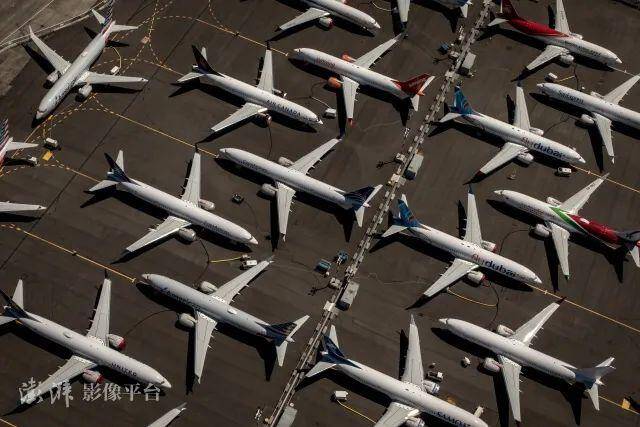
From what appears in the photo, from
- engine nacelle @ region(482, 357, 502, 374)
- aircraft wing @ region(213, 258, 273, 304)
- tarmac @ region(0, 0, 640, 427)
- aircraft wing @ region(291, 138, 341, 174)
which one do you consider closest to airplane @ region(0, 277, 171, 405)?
tarmac @ region(0, 0, 640, 427)

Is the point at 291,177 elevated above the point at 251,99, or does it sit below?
below

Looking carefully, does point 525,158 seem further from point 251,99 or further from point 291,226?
point 251,99

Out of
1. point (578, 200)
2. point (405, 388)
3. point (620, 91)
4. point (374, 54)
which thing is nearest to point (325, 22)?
point (374, 54)

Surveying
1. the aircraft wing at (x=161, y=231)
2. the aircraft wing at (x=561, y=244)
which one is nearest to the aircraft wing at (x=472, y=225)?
the aircraft wing at (x=561, y=244)

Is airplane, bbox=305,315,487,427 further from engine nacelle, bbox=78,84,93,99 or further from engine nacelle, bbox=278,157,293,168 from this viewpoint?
engine nacelle, bbox=78,84,93,99

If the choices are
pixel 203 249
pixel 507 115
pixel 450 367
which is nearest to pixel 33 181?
pixel 203 249

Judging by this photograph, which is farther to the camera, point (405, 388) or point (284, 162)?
point (284, 162)
